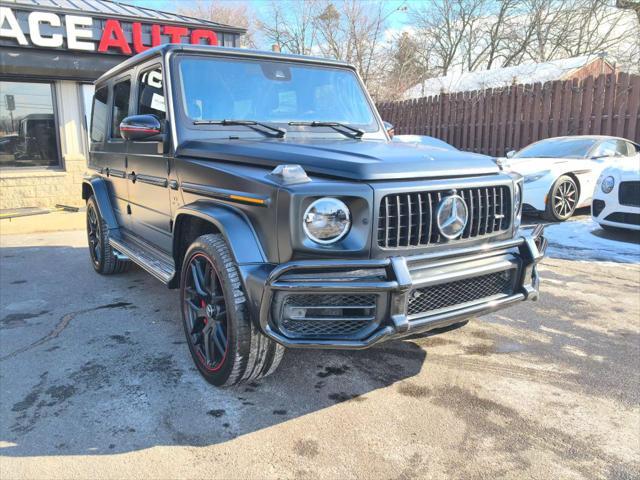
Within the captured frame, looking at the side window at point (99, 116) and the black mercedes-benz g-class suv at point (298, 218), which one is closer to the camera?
the black mercedes-benz g-class suv at point (298, 218)

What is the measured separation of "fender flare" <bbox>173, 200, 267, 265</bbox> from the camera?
2.45 meters

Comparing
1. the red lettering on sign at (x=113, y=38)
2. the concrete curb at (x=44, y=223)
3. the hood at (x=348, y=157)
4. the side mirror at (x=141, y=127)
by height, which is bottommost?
the concrete curb at (x=44, y=223)

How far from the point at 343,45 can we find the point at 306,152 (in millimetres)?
24161

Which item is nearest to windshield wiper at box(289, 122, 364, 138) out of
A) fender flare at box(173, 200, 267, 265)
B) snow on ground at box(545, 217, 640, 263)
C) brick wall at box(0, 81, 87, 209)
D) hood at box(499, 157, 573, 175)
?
fender flare at box(173, 200, 267, 265)

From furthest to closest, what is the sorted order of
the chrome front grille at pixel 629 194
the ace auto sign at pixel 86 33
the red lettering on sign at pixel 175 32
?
the red lettering on sign at pixel 175 32 → the ace auto sign at pixel 86 33 → the chrome front grille at pixel 629 194

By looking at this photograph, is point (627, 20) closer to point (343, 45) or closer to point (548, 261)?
point (343, 45)

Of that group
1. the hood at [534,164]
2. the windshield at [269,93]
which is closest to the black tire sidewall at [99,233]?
the windshield at [269,93]

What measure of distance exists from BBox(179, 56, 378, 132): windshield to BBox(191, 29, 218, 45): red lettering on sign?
8045mm

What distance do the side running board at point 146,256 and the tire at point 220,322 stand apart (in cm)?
45

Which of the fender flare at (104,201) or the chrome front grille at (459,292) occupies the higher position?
the fender flare at (104,201)

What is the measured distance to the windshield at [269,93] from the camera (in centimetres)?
339

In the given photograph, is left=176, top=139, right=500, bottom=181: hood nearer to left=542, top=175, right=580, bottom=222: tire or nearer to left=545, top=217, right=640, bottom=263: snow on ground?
left=545, top=217, right=640, bottom=263: snow on ground

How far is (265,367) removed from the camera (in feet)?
8.87

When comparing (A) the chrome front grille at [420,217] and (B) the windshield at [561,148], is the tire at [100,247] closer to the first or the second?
(A) the chrome front grille at [420,217]
